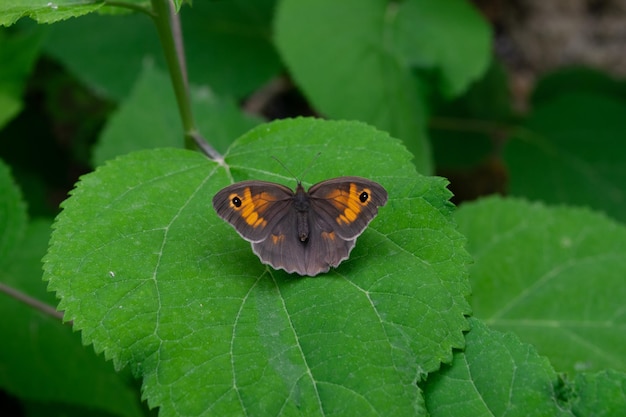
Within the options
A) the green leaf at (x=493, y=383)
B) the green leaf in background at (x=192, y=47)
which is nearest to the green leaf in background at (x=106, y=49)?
the green leaf in background at (x=192, y=47)

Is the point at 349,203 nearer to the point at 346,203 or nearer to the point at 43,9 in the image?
the point at 346,203

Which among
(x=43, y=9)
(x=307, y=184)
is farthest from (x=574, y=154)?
(x=43, y=9)

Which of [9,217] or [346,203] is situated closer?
[346,203]

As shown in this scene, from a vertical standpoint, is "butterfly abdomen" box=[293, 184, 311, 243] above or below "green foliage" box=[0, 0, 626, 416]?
above

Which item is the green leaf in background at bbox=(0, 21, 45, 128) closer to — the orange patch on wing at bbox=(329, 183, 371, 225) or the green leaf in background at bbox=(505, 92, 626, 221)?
the orange patch on wing at bbox=(329, 183, 371, 225)

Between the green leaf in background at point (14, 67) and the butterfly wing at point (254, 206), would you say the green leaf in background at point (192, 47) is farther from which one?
the butterfly wing at point (254, 206)

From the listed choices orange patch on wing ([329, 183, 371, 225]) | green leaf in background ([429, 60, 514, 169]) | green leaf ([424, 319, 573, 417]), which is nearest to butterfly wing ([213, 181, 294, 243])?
orange patch on wing ([329, 183, 371, 225])
